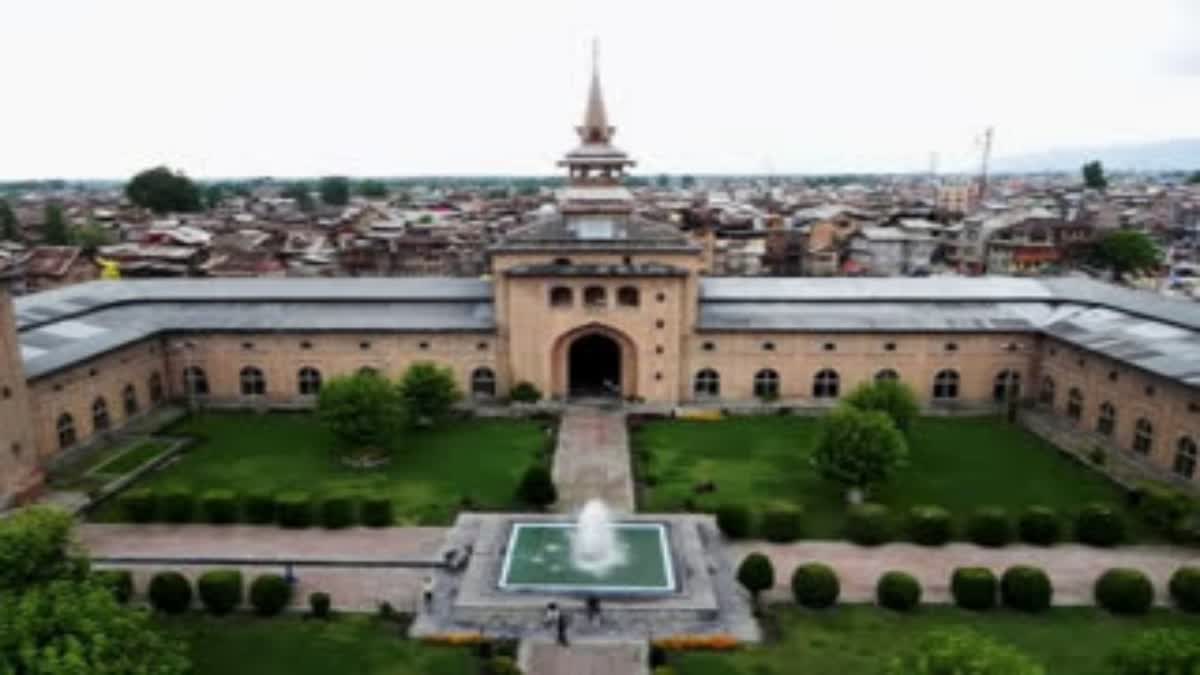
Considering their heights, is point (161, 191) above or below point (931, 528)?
above

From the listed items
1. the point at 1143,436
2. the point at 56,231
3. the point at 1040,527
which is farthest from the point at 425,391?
the point at 56,231

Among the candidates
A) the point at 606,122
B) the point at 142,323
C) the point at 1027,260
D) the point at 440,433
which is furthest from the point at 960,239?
the point at 142,323

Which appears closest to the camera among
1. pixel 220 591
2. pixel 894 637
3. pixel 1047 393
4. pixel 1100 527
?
pixel 894 637

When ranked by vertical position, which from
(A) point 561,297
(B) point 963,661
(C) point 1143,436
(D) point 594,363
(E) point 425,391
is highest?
(A) point 561,297

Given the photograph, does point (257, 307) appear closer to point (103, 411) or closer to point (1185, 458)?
point (103, 411)

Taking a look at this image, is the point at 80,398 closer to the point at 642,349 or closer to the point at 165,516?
the point at 165,516

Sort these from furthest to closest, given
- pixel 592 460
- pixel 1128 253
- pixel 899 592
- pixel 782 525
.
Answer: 1. pixel 1128 253
2. pixel 592 460
3. pixel 782 525
4. pixel 899 592

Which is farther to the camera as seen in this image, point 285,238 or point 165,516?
point 285,238
